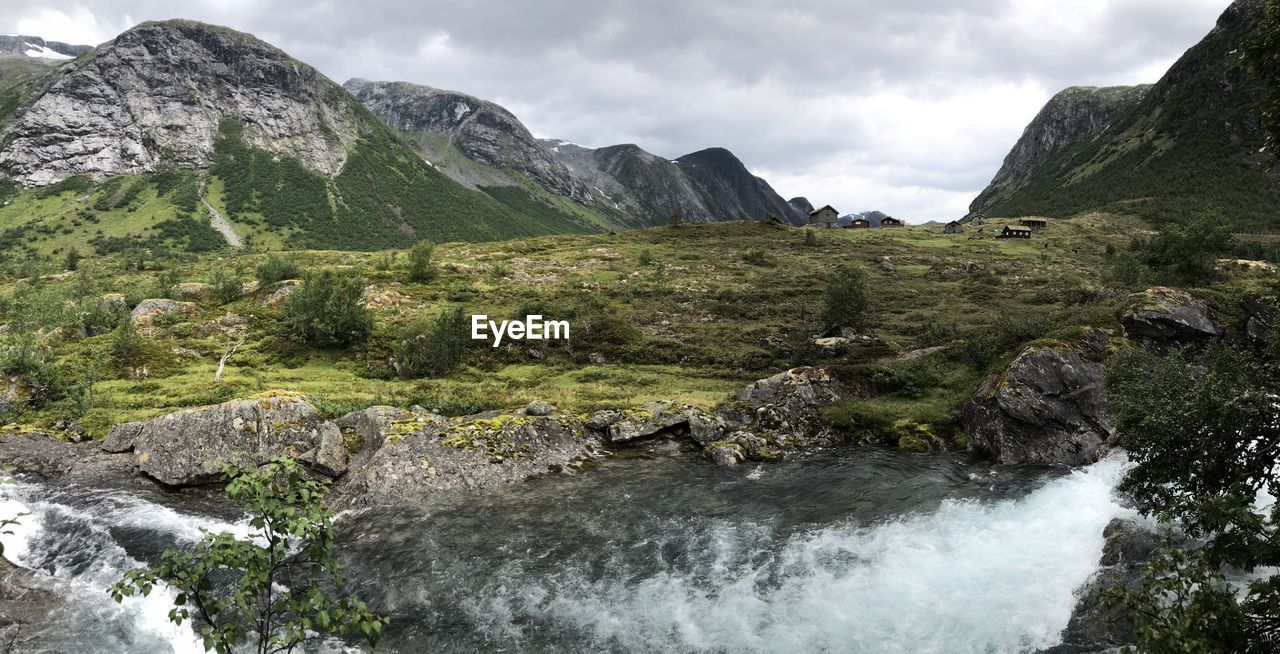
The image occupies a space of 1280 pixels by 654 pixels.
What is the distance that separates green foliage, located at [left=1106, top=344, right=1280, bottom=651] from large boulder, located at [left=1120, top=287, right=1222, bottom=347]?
2486cm

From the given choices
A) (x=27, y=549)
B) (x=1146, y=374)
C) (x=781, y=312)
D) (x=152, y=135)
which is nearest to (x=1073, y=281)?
(x=781, y=312)

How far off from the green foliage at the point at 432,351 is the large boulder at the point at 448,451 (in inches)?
552

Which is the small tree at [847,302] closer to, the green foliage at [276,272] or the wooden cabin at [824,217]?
the green foliage at [276,272]

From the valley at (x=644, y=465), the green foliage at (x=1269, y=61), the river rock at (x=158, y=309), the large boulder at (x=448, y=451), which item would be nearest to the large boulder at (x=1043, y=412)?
the valley at (x=644, y=465)

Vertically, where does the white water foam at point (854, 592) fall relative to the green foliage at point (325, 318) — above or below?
below

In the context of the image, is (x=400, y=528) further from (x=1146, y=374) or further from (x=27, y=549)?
(x=1146, y=374)

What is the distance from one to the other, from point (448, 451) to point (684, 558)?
1315 centimetres


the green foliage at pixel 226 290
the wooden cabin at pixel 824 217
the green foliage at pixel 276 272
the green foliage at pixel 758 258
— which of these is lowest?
the green foliage at pixel 226 290

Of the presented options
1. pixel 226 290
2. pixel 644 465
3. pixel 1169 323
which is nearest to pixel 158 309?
pixel 226 290

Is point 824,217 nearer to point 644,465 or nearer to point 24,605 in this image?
point 644,465

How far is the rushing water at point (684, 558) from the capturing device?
48.5 ft

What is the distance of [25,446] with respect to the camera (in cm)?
2608

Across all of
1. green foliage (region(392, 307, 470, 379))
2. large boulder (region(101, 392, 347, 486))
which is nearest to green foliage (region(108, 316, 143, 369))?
large boulder (region(101, 392, 347, 486))

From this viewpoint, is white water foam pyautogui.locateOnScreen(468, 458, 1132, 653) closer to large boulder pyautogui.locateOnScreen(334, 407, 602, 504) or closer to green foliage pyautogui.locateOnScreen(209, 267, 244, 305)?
large boulder pyautogui.locateOnScreen(334, 407, 602, 504)
